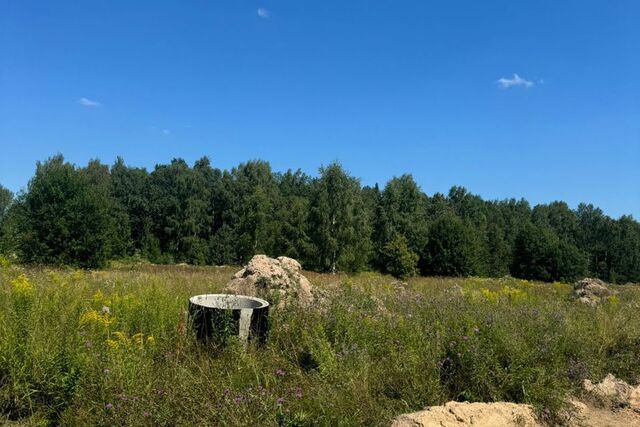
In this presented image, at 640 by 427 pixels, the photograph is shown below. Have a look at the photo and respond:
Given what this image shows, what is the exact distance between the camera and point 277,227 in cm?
6241

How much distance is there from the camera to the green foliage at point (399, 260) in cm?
5328

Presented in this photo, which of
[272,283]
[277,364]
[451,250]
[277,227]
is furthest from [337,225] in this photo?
[277,364]

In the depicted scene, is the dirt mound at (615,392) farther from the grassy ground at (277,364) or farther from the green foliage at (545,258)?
the green foliage at (545,258)

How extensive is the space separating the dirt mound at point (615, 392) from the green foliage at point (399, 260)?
1848 inches

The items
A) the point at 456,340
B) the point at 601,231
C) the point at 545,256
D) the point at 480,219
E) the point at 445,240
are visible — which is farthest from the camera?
the point at 601,231

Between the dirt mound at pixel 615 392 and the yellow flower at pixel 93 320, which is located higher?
the yellow flower at pixel 93 320

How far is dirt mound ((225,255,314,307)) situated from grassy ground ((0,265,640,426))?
0.85 meters

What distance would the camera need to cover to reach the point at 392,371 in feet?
16.3

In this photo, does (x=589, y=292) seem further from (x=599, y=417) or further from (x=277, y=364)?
(x=277, y=364)

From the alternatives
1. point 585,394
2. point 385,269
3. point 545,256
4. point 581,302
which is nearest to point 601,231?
point 545,256

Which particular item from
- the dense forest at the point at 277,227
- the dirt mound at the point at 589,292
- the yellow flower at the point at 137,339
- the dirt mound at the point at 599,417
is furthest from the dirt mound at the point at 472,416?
the dense forest at the point at 277,227

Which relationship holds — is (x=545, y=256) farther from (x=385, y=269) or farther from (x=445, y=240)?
(x=385, y=269)

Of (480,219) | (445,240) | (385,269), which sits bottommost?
(385,269)

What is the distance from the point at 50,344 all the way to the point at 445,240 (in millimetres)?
60446
